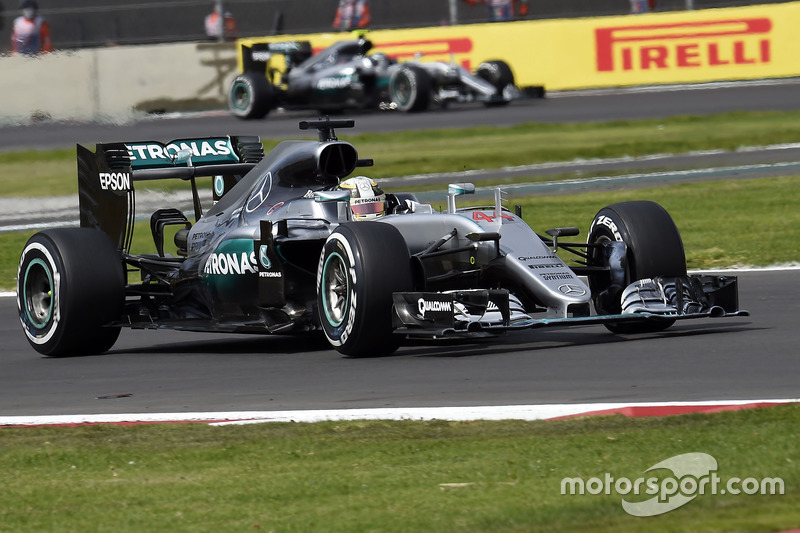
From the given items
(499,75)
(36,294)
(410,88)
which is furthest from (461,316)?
(410,88)

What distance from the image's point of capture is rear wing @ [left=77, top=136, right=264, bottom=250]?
38.1ft

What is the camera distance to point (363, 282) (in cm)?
913

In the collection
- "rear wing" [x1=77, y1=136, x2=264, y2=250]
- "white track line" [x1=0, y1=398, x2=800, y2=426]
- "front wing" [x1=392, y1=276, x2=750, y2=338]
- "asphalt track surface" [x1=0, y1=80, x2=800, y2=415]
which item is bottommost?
"asphalt track surface" [x1=0, y1=80, x2=800, y2=415]

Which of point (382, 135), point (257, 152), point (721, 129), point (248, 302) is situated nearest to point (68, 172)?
point (382, 135)

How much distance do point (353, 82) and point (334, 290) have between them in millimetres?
21962

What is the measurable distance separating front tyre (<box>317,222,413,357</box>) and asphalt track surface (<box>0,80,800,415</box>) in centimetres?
16

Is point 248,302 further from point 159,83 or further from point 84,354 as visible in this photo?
point 159,83

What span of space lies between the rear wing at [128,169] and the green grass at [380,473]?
4.06 metres

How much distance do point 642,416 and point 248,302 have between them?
13.0 feet

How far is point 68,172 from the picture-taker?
82.5 ft

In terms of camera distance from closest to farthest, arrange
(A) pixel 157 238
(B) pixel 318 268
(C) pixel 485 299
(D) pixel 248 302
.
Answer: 1. (C) pixel 485 299
2. (B) pixel 318 268
3. (D) pixel 248 302
4. (A) pixel 157 238

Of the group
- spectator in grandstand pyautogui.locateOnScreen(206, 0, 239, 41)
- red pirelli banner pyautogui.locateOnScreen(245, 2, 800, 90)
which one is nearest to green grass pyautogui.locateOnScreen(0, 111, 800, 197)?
red pirelli banner pyautogui.locateOnScreen(245, 2, 800, 90)

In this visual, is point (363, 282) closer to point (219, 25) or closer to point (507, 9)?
point (507, 9)

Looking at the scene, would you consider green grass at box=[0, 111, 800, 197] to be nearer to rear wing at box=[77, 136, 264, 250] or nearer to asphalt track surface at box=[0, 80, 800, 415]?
rear wing at box=[77, 136, 264, 250]
